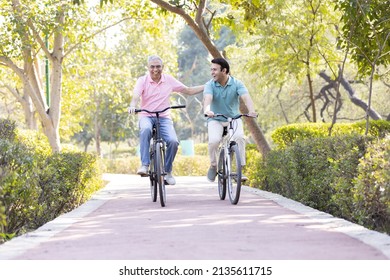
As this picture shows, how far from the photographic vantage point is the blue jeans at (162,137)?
36.6 feet

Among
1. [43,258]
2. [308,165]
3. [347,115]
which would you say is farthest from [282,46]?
[347,115]

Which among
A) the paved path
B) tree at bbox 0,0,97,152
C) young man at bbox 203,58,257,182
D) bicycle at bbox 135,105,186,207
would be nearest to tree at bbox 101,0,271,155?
tree at bbox 0,0,97,152

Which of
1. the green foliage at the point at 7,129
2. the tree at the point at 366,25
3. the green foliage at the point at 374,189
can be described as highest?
the tree at the point at 366,25

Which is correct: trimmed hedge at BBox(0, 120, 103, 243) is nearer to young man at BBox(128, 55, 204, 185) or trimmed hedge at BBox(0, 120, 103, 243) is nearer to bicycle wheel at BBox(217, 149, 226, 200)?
young man at BBox(128, 55, 204, 185)

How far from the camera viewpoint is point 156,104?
1155cm

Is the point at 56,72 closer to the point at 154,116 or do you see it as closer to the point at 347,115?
the point at 154,116

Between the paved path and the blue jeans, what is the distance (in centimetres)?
82

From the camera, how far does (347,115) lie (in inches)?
1678

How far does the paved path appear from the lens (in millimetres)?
6258

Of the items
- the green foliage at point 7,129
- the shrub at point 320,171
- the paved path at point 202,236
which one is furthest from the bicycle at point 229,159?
the green foliage at point 7,129

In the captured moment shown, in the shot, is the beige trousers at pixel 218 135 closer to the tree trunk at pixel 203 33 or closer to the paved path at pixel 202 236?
the paved path at pixel 202 236

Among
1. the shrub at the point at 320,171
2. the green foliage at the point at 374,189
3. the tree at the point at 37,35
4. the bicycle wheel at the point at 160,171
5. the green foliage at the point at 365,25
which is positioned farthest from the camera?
the tree at the point at 37,35

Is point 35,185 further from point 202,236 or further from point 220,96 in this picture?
point 220,96

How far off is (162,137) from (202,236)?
4.06 metres
